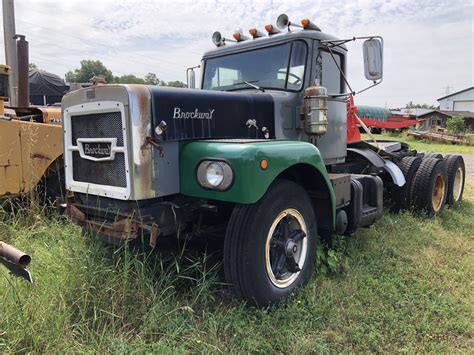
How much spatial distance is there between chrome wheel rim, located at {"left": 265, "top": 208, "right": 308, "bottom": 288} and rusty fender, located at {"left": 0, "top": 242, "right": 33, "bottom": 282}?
168cm

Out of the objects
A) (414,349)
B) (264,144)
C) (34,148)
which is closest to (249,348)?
(414,349)

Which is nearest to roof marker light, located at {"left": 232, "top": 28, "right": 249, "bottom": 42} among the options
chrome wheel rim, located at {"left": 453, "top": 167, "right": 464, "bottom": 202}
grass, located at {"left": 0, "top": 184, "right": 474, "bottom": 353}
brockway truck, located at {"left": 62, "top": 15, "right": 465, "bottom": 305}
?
brockway truck, located at {"left": 62, "top": 15, "right": 465, "bottom": 305}

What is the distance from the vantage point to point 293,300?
10.3 feet

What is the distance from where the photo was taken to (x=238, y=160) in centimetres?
270

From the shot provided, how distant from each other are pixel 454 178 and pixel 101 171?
5791 millimetres

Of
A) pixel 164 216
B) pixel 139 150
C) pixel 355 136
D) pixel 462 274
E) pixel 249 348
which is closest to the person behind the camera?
pixel 249 348

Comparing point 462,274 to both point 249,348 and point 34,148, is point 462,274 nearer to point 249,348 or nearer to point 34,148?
point 249,348

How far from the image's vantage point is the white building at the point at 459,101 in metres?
68.9

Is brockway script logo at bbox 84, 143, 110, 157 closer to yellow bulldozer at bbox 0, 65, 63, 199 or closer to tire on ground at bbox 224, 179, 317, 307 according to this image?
tire on ground at bbox 224, 179, 317, 307

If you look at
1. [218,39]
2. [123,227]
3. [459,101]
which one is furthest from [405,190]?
[459,101]

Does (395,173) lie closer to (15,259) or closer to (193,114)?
(193,114)

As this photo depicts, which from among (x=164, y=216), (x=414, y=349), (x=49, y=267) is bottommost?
(x=414, y=349)

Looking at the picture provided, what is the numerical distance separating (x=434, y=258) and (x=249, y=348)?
268 cm

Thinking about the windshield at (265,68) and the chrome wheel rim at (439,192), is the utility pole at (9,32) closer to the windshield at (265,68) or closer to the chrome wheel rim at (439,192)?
the windshield at (265,68)
